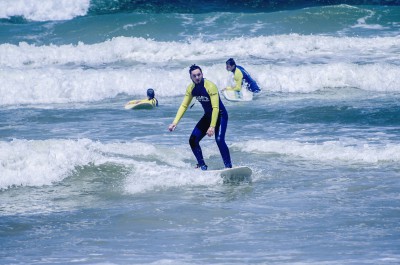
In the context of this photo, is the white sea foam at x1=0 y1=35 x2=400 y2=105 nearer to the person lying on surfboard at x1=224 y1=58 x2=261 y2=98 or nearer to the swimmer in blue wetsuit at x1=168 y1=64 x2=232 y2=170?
the person lying on surfboard at x1=224 y1=58 x2=261 y2=98

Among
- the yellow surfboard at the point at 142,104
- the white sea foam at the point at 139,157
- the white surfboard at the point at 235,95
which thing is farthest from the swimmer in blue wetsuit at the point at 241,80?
the white sea foam at the point at 139,157

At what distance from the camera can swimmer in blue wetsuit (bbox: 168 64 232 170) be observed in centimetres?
1116

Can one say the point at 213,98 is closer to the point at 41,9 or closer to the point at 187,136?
the point at 187,136

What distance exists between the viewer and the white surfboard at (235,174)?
11086 mm

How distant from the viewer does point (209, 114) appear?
1153 centimetres

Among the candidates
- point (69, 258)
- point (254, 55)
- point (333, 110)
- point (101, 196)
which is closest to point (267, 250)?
point (69, 258)

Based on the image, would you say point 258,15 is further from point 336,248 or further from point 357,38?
point 336,248

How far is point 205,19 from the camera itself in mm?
32250

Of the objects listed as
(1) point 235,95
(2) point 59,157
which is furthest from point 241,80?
(2) point 59,157

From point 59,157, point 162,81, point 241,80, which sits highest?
point 241,80

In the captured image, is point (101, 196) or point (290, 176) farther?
point (290, 176)

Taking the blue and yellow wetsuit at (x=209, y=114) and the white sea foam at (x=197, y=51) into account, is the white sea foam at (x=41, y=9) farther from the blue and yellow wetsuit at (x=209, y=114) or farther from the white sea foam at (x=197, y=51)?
the blue and yellow wetsuit at (x=209, y=114)

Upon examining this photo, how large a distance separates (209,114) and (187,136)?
4036 millimetres

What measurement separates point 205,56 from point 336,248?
2015 cm
